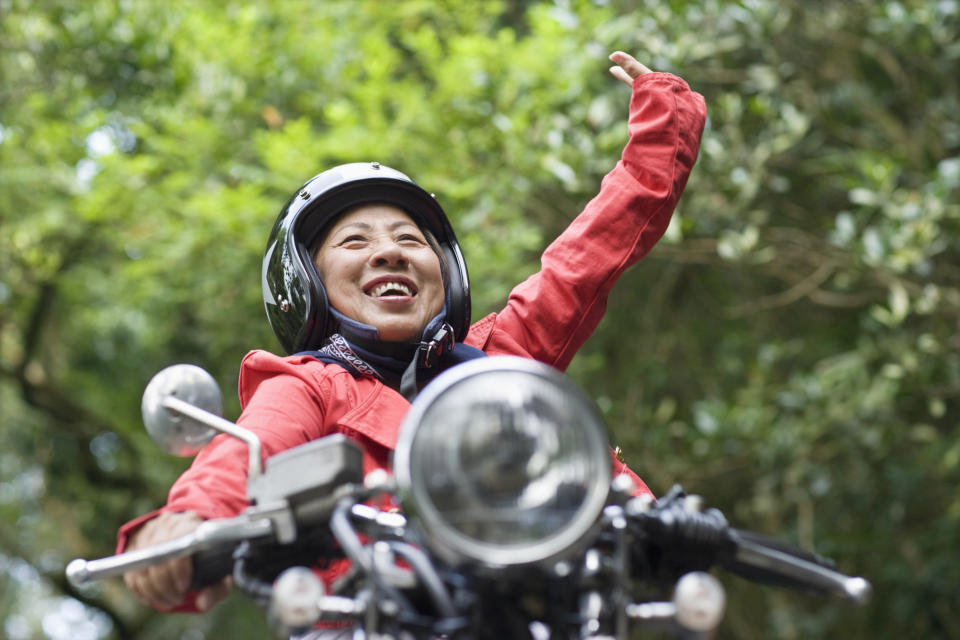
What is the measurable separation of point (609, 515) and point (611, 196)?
1314mm

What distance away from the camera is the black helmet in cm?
275

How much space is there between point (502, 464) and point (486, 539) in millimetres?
90

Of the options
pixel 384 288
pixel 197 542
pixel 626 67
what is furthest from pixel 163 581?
pixel 626 67

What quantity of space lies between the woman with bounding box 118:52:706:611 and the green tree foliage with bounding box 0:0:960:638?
2.99 metres

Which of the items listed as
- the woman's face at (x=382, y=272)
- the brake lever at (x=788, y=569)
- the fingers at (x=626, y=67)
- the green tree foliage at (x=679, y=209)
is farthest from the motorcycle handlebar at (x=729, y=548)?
the green tree foliage at (x=679, y=209)

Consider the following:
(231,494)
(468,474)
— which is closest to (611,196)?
(231,494)

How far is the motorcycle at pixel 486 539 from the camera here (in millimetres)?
1408

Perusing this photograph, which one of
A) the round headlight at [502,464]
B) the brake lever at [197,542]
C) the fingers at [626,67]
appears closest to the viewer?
the round headlight at [502,464]

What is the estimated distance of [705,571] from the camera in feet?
5.51

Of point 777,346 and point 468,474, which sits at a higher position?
point 468,474

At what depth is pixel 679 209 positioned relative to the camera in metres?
6.48

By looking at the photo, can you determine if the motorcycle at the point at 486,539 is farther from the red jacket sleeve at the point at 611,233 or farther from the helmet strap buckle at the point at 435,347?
the red jacket sleeve at the point at 611,233

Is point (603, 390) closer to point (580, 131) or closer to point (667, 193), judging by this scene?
point (580, 131)

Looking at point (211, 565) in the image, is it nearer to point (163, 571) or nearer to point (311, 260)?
point (163, 571)
